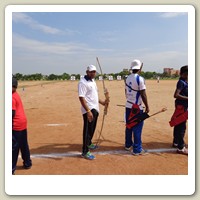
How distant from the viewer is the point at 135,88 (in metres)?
4.98

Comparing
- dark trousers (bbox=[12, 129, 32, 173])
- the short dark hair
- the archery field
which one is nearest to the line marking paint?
the archery field

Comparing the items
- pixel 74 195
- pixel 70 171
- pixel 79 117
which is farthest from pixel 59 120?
pixel 74 195

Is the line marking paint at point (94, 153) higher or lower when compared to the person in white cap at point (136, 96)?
lower

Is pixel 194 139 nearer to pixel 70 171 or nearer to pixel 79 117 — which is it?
pixel 70 171

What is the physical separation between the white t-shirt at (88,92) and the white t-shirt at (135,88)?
0.73 meters

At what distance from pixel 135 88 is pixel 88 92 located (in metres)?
0.96

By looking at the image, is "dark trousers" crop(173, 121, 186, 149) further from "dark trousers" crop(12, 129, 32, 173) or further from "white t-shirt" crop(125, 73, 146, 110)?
"dark trousers" crop(12, 129, 32, 173)

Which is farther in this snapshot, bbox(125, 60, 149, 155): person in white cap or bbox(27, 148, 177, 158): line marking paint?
bbox(27, 148, 177, 158): line marking paint

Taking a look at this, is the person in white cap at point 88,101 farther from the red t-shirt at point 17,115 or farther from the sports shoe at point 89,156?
the red t-shirt at point 17,115

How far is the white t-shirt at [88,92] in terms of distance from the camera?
4.70 meters

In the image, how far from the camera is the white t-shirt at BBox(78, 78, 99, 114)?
4703 mm

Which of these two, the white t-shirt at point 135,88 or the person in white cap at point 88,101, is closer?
the person in white cap at point 88,101

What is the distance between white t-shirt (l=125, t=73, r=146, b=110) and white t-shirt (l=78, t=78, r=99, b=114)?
73cm

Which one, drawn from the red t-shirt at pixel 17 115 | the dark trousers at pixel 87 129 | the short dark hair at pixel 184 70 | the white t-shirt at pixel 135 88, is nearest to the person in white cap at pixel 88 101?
the dark trousers at pixel 87 129
